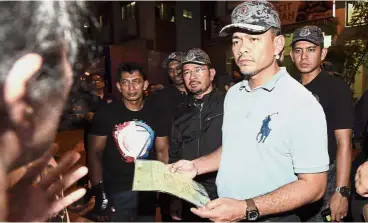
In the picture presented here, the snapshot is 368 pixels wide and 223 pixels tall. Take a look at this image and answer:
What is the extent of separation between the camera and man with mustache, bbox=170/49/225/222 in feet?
11.1

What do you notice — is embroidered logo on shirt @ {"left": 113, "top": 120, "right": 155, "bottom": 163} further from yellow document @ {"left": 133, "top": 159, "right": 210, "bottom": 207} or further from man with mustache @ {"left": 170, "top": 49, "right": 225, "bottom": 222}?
yellow document @ {"left": 133, "top": 159, "right": 210, "bottom": 207}

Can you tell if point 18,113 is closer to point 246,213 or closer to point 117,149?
point 246,213

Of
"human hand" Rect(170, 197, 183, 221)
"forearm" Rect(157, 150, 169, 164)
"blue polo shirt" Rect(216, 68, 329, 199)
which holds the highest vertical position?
"blue polo shirt" Rect(216, 68, 329, 199)

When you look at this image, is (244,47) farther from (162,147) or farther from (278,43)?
(162,147)

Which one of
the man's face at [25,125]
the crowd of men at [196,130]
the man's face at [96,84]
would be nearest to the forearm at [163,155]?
the crowd of men at [196,130]

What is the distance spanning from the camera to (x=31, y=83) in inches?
36.4

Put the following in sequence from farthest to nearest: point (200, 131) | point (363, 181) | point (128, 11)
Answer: point (128, 11) < point (200, 131) < point (363, 181)

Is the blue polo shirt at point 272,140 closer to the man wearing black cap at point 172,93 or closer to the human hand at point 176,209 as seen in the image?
the human hand at point 176,209

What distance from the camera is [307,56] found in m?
3.31

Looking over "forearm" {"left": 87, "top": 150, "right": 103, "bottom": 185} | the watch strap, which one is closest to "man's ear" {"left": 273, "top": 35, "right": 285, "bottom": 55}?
→ the watch strap

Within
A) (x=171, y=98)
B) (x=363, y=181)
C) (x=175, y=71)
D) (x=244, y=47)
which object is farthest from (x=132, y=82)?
(x=363, y=181)

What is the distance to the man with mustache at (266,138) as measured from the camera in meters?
1.85

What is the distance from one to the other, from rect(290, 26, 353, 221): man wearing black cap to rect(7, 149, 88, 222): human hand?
7.76ft

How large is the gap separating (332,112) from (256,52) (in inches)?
55.3
